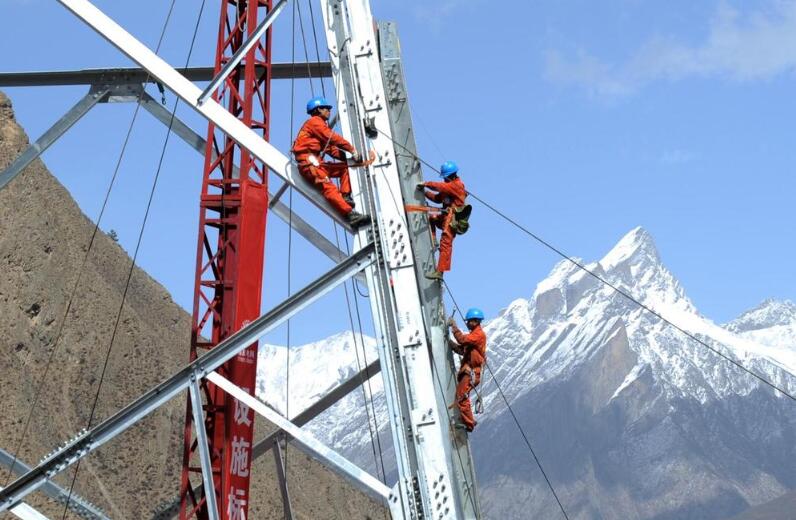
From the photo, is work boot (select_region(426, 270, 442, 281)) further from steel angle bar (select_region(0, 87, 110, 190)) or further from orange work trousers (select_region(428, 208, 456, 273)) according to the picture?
steel angle bar (select_region(0, 87, 110, 190))

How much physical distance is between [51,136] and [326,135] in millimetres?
4826

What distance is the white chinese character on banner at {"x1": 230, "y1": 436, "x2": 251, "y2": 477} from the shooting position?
19406 millimetres

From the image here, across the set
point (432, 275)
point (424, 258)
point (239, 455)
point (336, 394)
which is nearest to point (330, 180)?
point (424, 258)

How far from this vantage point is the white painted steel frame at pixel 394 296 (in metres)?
12.8

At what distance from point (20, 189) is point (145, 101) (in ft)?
177

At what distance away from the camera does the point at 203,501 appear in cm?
1916

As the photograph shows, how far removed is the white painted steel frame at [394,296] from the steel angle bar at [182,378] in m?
0.31

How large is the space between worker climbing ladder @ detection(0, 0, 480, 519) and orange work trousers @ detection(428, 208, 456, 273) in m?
1.32

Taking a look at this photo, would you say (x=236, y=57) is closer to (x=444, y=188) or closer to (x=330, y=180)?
(x=330, y=180)

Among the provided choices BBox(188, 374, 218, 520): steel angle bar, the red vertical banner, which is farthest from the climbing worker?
the red vertical banner

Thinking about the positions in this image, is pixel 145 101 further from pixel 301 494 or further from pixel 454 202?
pixel 301 494

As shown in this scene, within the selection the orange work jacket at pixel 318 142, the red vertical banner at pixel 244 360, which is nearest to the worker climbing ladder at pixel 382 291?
the orange work jacket at pixel 318 142

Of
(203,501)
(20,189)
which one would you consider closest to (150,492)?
(20,189)

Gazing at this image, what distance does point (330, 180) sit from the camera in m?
14.2
